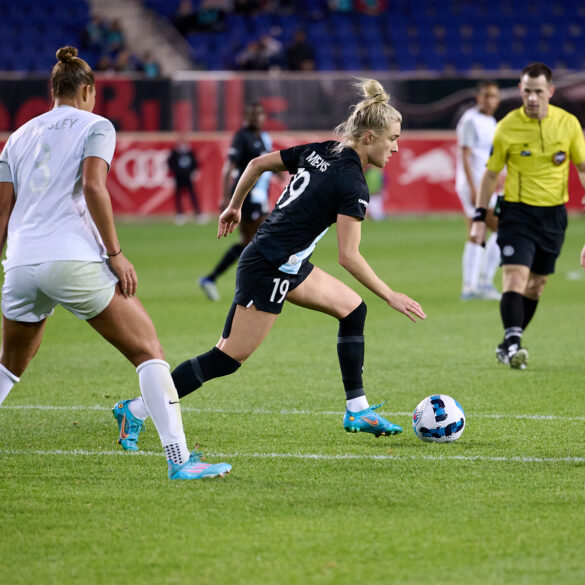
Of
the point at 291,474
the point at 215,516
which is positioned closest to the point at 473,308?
the point at 291,474

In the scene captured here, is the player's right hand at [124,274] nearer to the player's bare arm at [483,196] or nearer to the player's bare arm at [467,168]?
the player's bare arm at [483,196]

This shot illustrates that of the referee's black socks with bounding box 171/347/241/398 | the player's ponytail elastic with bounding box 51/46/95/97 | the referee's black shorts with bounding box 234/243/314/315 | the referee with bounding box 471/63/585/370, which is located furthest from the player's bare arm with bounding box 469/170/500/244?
the player's ponytail elastic with bounding box 51/46/95/97

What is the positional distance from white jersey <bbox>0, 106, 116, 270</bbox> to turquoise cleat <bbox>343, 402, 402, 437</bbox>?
1.94 meters

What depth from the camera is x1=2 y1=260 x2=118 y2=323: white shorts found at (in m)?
4.94

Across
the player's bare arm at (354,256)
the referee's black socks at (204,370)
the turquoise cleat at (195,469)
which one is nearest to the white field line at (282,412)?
the referee's black socks at (204,370)

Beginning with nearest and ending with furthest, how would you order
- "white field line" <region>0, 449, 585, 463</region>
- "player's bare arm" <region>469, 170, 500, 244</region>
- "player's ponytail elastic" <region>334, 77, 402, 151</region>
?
1. "white field line" <region>0, 449, 585, 463</region>
2. "player's ponytail elastic" <region>334, 77, 402, 151</region>
3. "player's bare arm" <region>469, 170, 500, 244</region>

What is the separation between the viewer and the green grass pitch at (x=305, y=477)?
4023 millimetres

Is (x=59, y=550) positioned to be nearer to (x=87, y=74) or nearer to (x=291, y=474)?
(x=291, y=474)

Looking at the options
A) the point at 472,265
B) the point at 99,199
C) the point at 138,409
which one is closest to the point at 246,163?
the point at 472,265

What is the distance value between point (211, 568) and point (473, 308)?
9.23 m

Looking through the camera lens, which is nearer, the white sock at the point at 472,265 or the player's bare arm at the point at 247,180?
the player's bare arm at the point at 247,180

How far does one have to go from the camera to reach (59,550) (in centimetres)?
420

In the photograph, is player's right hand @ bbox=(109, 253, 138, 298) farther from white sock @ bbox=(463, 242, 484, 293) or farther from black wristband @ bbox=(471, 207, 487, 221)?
white sock @ bbox=(463, 242, 484, 293)

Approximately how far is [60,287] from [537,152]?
4969 millimetres
